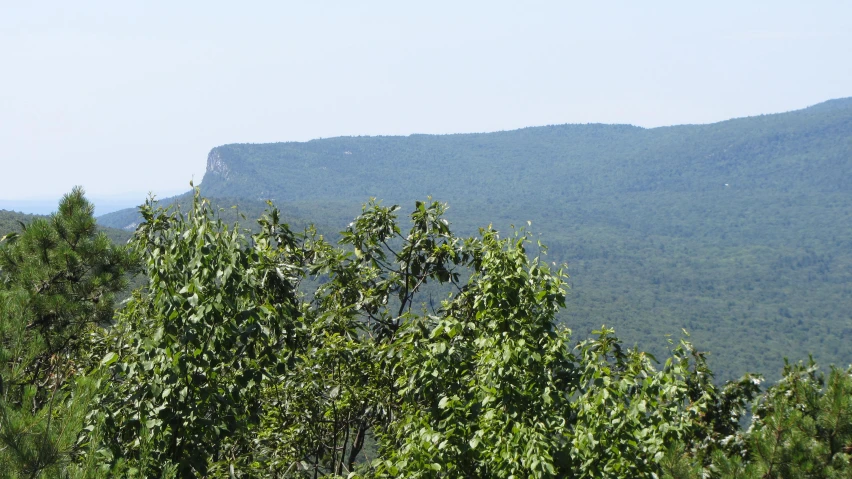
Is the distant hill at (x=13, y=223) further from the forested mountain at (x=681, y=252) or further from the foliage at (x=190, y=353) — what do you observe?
the forested mountain at (x=681, y=252)

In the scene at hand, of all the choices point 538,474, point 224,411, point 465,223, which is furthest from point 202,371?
point 465,223

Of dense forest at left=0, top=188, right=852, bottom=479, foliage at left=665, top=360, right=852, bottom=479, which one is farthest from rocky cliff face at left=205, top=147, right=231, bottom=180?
foliage at left=665, top=360, right=852, bottom=479

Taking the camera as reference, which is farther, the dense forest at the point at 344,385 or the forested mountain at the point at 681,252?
the forested mountain at the point at 681,252

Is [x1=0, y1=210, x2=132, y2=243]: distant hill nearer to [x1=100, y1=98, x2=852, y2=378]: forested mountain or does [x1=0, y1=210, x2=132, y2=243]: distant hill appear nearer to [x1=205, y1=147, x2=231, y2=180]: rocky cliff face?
[x1=100, y1=98, x2=852, y2=378]: forested mountain

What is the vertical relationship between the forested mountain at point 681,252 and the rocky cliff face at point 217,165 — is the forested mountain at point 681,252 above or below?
below

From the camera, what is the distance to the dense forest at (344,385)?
424cm

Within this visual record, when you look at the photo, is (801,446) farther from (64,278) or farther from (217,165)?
(217,165)

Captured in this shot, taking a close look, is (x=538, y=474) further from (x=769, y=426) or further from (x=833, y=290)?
(x=833, y=290)

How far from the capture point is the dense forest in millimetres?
4238

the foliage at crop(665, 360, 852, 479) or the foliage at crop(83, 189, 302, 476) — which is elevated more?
the foliage at crop(83, 189, 302, 476)

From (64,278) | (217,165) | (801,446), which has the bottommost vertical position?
(801,446)

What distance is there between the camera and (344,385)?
6.10 metres

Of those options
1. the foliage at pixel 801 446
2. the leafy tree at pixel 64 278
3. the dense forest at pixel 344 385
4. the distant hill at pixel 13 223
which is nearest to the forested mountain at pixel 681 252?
the distant hill at pixel 13 223

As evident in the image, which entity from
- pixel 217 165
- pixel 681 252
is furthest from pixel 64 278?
pixel 217 165
